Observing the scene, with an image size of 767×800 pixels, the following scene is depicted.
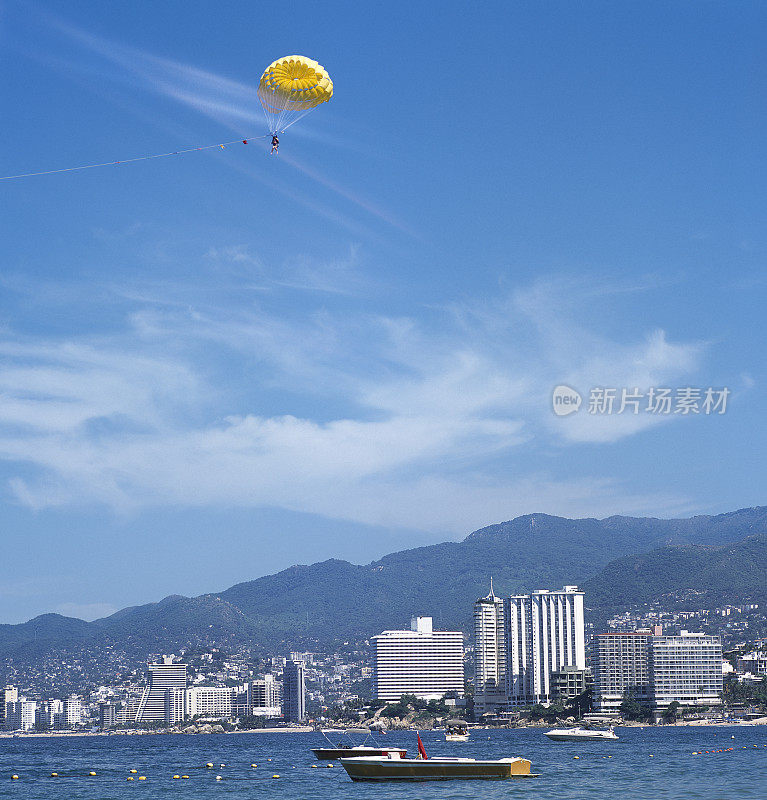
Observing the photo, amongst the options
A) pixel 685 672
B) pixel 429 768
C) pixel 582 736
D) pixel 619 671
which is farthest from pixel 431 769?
pixel 685 672

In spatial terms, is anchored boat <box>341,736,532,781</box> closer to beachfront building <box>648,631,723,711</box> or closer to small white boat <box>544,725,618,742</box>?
small white boat <box>544,725,618,742</box>

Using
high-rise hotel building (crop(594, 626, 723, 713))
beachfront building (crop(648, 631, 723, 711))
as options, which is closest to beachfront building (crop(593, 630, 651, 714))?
high-rise hotel building (crop(594, 626, 723, 713))

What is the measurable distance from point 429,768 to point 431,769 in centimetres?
12

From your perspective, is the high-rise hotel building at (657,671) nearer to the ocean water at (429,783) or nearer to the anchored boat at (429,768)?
the ocean water at (429,783)

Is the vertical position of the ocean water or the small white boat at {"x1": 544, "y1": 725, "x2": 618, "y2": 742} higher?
the ocean water

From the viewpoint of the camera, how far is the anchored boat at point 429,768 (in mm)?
50781

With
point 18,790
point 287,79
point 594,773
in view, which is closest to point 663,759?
point 594,773

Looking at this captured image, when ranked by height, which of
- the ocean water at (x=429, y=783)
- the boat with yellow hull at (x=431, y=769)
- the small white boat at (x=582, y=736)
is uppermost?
the boat with yellow hull at (x=431, y=769)

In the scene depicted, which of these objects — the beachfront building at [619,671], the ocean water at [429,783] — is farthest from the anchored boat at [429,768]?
the beachfront building at [619,671]

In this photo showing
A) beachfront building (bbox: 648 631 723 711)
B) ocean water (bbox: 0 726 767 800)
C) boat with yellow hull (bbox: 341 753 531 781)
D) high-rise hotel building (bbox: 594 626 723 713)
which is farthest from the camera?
high-rise hotel building (bbox: 594 626 723 713)

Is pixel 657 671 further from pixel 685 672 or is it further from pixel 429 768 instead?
pixel 429 768

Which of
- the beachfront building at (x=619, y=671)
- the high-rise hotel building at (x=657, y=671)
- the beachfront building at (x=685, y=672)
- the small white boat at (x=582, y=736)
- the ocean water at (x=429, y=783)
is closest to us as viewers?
the ocean water at (x=429, y=783)

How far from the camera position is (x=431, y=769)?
51500 millimetres

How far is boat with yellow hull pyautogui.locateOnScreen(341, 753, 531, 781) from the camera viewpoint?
50.8 m
